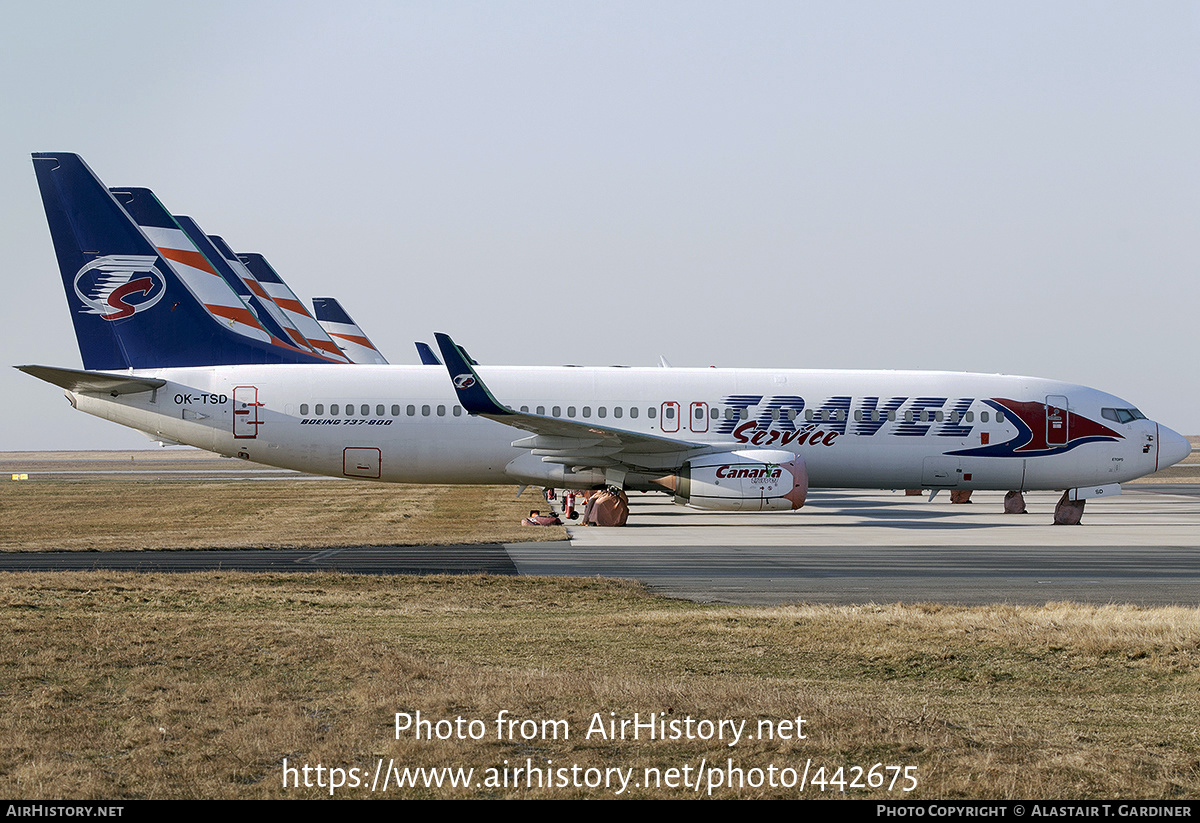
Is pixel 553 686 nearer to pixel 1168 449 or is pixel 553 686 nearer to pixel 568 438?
pixel 568 438

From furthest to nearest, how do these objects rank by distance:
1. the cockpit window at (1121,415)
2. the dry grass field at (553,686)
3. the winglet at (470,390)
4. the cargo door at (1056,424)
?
1. the cockpit window at (1121,415)
2. the cargo door at (1056,424)
3. the winglet at (470,390)
4. the dry grass field at (553,686)

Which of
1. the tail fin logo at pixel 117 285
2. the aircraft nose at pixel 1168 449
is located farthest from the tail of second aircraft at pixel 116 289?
the aircraft nose at pixel 1168 449

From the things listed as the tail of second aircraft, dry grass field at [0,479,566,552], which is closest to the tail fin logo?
the tail of second aircraft

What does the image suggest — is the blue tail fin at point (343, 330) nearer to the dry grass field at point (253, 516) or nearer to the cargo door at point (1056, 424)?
the dry grass field at point (253, 516)

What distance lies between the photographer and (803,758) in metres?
6.98

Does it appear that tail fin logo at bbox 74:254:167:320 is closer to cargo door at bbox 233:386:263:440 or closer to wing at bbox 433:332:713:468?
cargo door at bbox 233:386:263:440

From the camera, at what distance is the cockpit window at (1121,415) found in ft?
106

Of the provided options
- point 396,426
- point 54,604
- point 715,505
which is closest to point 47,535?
point 396,426

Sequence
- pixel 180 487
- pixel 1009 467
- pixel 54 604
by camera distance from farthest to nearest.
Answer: pixel 180 487
pixel 1009 467
pixel 54 604

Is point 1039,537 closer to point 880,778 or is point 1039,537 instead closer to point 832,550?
point 832,550

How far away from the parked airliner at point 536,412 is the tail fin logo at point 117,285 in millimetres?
40

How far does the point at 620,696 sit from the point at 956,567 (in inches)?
523

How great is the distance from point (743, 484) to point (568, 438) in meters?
4.94

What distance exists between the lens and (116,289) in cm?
3036
